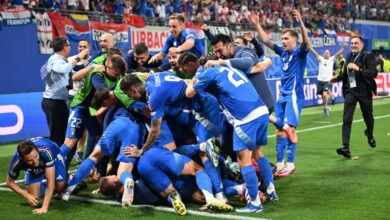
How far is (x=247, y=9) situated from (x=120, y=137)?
21677mm

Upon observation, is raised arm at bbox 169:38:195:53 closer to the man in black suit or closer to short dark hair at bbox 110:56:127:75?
short dark hair at bbox 110:56:127:75

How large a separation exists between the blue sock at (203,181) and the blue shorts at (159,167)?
22 cm

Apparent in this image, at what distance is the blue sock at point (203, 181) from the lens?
6297mm

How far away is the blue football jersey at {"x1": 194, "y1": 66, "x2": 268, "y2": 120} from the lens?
6109 mm

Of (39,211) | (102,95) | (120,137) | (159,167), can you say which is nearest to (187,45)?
(102,95)

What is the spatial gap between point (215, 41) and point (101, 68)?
1.75 m

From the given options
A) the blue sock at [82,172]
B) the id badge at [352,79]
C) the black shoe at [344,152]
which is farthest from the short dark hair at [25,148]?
the id badge at [352,79]

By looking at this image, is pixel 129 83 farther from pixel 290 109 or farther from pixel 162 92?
pixel 290 109

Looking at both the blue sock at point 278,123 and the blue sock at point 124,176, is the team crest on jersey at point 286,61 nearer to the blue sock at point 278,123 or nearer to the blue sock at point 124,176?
the blue sock at point 278,123

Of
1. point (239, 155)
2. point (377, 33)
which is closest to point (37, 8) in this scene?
point (239, 155)

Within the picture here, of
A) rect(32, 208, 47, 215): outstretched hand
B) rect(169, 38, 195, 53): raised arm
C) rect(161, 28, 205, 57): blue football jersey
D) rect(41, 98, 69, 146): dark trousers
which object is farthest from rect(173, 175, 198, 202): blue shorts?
rect(41, 98, 69, 146): dark trousers

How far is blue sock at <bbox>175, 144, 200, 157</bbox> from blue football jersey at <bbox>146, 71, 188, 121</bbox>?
0.59 meters

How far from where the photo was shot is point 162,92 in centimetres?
636

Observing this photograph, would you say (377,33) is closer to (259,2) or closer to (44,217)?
(259,2)
